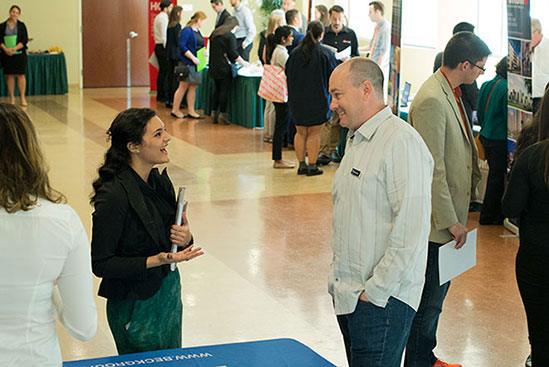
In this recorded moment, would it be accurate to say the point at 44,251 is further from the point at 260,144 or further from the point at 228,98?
the point at 228,98

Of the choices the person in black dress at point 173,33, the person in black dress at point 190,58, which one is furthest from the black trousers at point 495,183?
the person in black dress at point 173,33

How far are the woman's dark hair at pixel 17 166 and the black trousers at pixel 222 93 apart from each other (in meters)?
9.50

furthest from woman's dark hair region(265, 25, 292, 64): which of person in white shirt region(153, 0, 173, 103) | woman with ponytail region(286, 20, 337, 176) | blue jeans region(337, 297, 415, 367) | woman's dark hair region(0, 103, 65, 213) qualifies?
woman's dark hair region(0, 103, 65, 213)

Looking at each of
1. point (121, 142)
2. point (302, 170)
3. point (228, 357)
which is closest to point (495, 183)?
point (302, 170)

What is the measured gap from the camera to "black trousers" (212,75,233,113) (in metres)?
11.4

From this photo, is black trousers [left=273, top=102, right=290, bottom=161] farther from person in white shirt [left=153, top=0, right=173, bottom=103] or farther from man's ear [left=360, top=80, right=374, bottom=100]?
man's ear [left=360, top=80, right=374, bottom=100]

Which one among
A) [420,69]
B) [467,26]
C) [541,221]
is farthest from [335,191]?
[420,69]

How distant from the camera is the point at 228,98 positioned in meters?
11.7

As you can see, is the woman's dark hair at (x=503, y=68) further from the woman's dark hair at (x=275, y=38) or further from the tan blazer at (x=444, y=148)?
the tan blazer at (x=444, y=148)

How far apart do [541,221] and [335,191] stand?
917 mm

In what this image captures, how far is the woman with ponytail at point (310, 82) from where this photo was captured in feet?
25.4

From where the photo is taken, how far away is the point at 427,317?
3.16 m

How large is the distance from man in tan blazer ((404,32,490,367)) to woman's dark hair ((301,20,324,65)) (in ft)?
15.2

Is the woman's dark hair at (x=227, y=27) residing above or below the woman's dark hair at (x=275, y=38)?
above
